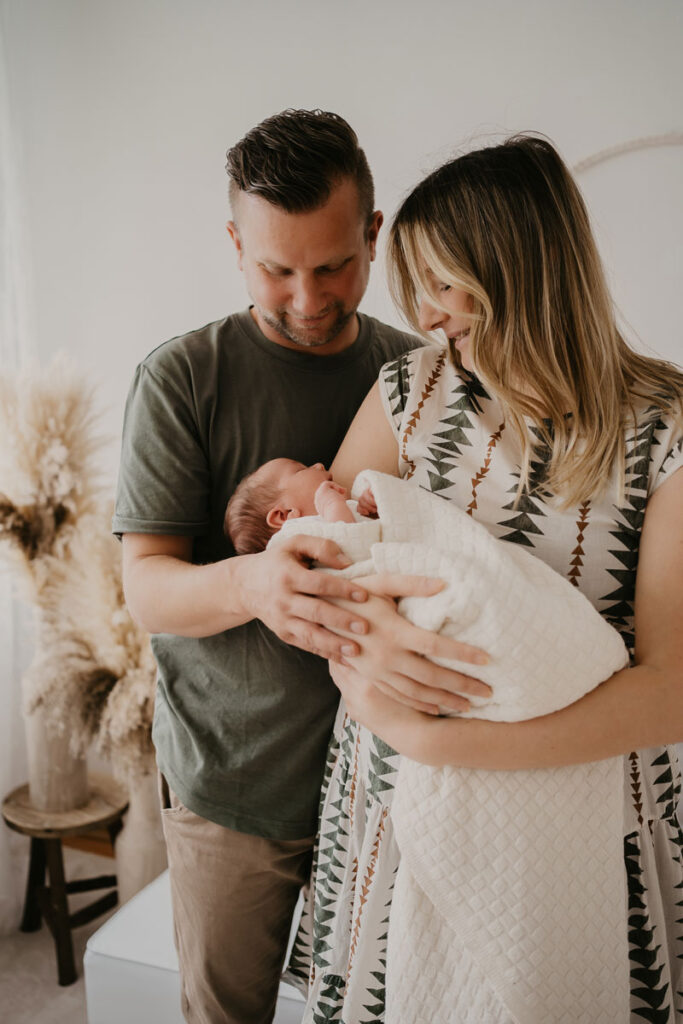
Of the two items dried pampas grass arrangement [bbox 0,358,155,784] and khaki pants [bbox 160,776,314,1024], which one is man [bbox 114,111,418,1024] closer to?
khaki pants [bbox 160,776,314,1024]

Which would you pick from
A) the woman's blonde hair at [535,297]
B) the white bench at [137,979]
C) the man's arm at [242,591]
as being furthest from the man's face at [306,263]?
the white bench at [137,979]

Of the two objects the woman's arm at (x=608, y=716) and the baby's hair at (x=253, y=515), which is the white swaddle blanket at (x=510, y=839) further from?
the baby's hair at (x=253, y=515)

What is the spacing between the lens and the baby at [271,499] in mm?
1343

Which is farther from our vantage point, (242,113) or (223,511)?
(242,113)

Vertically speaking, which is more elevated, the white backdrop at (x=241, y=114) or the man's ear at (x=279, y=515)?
the white backdrop at (x=241, y=114)

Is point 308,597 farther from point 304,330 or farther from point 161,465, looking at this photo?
point 304,330

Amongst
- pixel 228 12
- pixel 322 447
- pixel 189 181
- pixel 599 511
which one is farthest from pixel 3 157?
pixel 599 511

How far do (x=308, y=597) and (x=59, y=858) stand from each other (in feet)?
6.12

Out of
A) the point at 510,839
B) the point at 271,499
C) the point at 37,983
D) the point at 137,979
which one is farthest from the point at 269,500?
the point at 37,983

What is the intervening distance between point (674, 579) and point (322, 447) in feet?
2.19

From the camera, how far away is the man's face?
1354 mm

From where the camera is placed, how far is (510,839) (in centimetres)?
106

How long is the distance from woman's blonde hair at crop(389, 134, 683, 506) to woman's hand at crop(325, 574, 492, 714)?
12.9 inches

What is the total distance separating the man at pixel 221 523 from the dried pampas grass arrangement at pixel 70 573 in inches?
34.1
